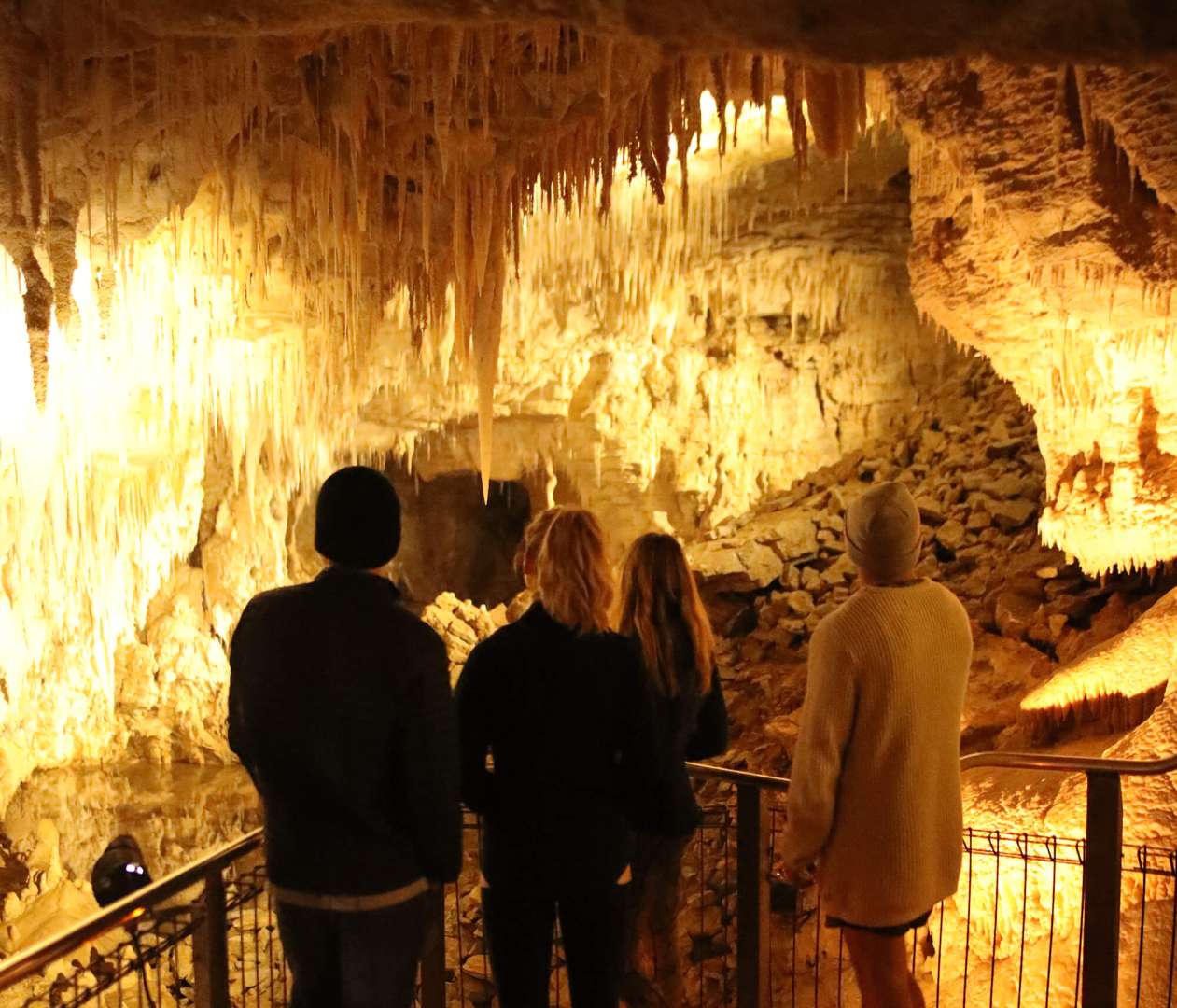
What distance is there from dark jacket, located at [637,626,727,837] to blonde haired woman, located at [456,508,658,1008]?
0.05 meters

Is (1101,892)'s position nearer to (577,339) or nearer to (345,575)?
(345,575)

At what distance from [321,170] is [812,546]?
21.8 feet

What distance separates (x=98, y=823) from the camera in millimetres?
10945

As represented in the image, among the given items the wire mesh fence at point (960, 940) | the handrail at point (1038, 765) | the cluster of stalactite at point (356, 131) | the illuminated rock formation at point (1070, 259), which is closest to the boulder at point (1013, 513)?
the illuminated rock formation at point (1070, 259)

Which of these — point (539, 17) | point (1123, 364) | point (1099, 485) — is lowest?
point (1099, 485)

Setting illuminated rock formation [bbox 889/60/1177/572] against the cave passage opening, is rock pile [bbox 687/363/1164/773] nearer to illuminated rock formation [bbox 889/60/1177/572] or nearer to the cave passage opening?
illuminated rock formation [bbox 889/60/1177/572]

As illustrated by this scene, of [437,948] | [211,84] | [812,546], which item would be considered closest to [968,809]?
[437,948]

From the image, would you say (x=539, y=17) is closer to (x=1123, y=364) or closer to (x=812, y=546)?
(x=1123, y=364)

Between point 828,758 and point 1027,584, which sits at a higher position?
point 828,758

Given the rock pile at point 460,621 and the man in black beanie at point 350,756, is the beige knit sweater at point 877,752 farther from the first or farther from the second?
the rock pile at point 460,621

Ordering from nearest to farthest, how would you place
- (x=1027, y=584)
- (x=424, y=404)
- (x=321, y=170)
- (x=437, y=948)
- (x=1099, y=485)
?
(x=437, y=948), (x=321, y=170), (x=1099, y=485), (x=1027, y=584), (x=424, y=404)

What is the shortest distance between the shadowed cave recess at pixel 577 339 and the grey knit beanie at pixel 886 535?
0.96 meters

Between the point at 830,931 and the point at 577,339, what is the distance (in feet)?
24.5

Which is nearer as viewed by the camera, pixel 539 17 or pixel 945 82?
pixel 539 17
